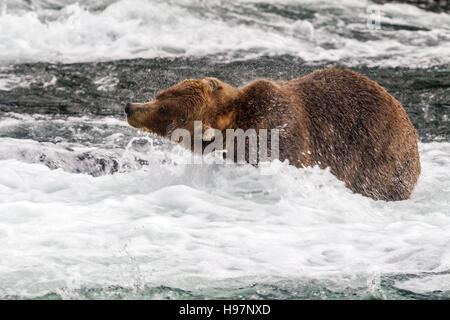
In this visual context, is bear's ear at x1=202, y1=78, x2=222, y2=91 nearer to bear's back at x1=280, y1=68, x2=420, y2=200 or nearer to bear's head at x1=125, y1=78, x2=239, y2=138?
bear's head at x1=125, y1=78, x2=239, y2=138

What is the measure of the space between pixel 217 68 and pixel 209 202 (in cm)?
582

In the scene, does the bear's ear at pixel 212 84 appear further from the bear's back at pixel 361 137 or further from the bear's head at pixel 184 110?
the bear's back at pixel 361 137

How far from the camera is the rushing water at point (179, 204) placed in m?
4.94

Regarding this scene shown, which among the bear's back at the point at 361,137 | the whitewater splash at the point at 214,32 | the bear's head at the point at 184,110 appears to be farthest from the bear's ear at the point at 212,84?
the whitewater splash at the point at 214,32

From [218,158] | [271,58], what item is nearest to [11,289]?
[218,158]

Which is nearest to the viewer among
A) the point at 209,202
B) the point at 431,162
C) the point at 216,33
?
the point at 209,202

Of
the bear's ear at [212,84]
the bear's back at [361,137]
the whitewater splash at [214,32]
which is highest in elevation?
the whitewater splash at [214,32]

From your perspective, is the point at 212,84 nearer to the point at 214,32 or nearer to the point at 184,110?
the point at 184,110

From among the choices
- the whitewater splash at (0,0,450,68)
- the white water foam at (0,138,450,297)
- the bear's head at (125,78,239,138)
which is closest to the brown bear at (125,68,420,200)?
the bear's head at (125,78,239,138)

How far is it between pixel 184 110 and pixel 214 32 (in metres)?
7.27

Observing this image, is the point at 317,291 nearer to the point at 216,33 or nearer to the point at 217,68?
the point at 217,68

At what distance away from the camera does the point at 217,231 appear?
19.2 feet

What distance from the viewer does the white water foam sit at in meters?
5.01

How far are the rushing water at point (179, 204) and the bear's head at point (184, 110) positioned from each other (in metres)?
0.47
